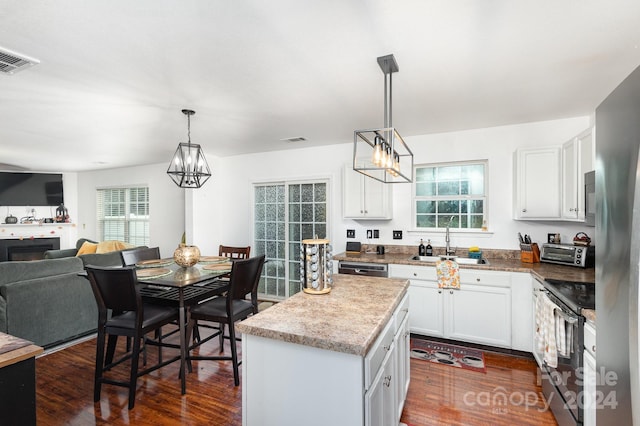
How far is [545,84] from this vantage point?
2.40 metres

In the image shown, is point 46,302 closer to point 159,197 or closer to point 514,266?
point 159,197

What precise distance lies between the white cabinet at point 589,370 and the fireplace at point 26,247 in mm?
8713

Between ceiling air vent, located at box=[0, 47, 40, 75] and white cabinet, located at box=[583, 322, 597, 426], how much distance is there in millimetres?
3585

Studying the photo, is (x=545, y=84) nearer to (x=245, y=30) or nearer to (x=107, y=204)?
(x=245, y=30)

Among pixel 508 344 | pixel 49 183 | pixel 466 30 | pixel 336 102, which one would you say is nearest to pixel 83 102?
pixel 336 102

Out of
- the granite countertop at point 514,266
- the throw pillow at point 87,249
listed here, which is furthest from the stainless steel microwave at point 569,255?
the throw pillow at point 87,249

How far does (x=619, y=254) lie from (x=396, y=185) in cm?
332

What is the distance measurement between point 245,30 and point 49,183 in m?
7.40

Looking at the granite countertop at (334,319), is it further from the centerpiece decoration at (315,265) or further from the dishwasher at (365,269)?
the dishwasher at (365,269)

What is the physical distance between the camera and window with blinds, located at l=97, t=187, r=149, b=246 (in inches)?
244

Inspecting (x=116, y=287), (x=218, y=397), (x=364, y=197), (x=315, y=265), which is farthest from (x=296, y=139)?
(x=218, y=397)

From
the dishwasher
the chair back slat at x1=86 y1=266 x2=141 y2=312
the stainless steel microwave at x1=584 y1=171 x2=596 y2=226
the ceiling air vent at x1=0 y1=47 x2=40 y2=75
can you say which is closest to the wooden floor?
the chair back slat at x1=86 y1=266 x2=141 y2=312

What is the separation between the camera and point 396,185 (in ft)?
13.3

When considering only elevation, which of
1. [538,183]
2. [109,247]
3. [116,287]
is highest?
[538,183]
